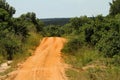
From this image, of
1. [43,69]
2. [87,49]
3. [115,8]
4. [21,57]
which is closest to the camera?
[43,69]

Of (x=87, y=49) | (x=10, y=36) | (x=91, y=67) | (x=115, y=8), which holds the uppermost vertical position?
(x=115, y=8)

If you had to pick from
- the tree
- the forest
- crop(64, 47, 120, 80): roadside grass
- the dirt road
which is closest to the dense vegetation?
the forest

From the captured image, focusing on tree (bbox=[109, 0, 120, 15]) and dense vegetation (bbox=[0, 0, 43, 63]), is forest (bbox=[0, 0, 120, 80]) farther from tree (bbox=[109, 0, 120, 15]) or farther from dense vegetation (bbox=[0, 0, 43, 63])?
tree (bbox=[109, 0, 120, 15])

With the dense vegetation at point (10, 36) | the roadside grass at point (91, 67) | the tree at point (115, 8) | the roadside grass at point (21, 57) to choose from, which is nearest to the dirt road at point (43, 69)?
the roadside grass at point (21, 57)

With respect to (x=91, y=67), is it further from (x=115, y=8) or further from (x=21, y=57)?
(x=115, y=8)

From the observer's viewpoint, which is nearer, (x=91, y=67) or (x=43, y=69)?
(x=91, y=67)

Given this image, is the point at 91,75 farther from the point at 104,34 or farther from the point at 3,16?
the point at 3,16

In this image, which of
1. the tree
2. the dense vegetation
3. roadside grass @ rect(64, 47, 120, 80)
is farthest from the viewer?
the tree

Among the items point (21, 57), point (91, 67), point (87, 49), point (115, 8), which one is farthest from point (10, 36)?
point (115, 8)

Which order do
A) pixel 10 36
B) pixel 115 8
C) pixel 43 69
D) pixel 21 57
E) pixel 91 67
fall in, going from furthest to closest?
pixel 115 8
pixel 10 36
pixel 21 57
pixel 43 69
pixel 91 67

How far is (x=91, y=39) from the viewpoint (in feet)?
113

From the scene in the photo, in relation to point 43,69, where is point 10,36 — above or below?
above

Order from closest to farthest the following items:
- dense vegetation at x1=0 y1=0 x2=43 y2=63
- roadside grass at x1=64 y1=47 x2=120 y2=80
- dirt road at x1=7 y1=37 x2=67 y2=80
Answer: roadside grass at x1=64 y1=47 x2=120 y2=80 < dirt road at x1=7 y1=37 x2=67 y2=80 < dense vegetation at x1=0 y1=0 x2=43 y2=63

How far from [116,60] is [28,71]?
5.51m
